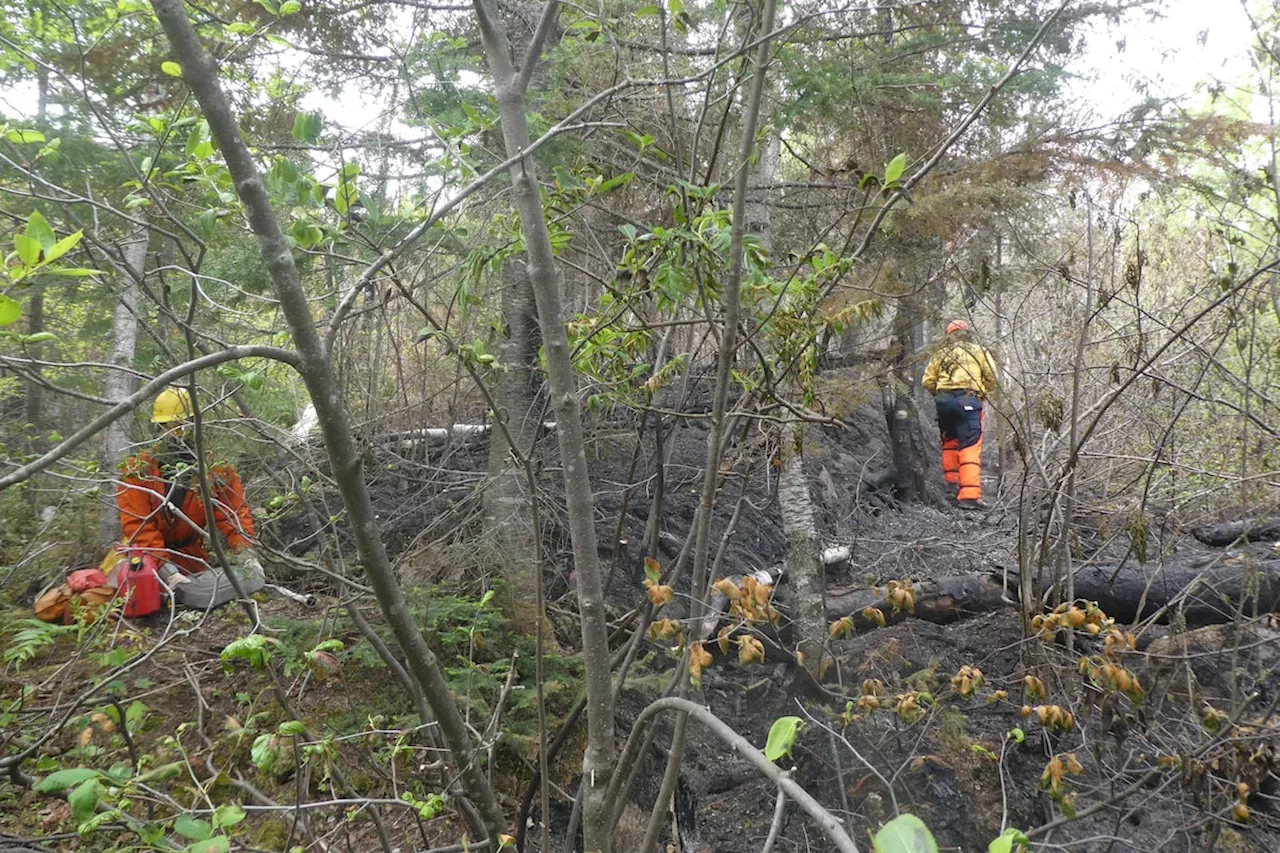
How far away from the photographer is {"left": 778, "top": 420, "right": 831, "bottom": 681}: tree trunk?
448 cm

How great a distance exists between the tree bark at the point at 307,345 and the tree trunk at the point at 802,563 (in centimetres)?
304

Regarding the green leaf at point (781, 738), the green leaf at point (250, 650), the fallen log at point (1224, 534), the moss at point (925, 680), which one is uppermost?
the green leaf at point (250, 650)

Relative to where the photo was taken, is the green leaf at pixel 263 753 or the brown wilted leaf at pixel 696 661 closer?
the green leaf at pixel 263 753

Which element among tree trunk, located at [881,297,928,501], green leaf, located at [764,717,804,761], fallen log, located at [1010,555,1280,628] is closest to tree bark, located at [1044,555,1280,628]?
fallen log, located at [1010,555,1280,628]

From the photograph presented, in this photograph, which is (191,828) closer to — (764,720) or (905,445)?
(764,720)

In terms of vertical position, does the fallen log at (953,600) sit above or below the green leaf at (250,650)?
below

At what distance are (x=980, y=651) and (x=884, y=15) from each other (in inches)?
178

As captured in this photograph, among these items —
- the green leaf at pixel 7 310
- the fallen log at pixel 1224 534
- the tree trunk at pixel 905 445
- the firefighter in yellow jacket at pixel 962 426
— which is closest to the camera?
the green leaf at pixel 7 310

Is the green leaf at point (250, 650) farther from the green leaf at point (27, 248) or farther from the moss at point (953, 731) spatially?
the moss at point (953, 731)

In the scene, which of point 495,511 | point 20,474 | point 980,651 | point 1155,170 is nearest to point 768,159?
point 1155,170

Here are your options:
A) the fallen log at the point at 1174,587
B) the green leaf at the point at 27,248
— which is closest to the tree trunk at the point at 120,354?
the green leaf at the point at 27,248

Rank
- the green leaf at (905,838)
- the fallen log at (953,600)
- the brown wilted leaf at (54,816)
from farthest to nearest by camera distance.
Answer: the fallen log at (953,600) < the brown wilted leaf at (54,816) < the green leaf at (905,838)

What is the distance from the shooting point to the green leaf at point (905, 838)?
732 millimetres

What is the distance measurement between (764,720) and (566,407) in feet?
10.5
